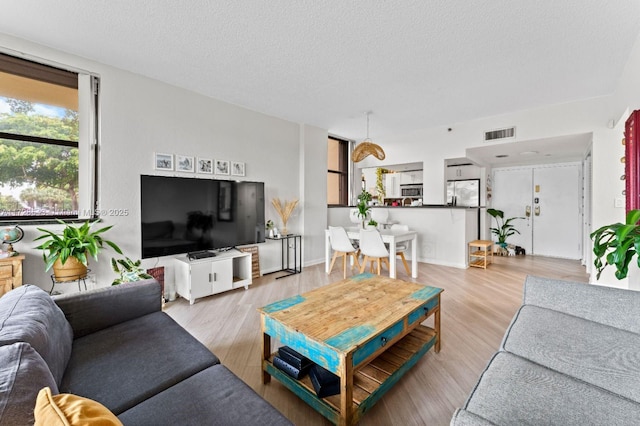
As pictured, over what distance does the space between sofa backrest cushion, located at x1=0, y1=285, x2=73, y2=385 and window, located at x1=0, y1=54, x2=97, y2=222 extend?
160 cm

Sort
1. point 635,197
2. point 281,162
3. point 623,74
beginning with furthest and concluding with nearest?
point 281,162, point 623,74, point 635,197

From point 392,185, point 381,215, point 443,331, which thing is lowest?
point 443,331

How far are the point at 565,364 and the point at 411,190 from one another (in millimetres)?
6102

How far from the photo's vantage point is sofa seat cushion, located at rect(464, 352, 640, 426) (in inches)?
36.4

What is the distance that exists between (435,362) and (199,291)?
249 centimetres

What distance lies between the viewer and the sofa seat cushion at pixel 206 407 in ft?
3.04

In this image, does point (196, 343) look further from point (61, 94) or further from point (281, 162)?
point (281, 162)

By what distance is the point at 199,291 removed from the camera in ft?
10.4

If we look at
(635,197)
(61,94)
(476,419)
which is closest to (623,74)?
(635,197)

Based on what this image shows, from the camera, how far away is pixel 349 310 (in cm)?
174

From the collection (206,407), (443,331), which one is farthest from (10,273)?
(443,331)

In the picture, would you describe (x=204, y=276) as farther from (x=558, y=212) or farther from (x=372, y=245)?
(x=558, y=212)

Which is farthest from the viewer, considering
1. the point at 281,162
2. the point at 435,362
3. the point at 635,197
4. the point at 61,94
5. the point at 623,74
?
the point at 281,162

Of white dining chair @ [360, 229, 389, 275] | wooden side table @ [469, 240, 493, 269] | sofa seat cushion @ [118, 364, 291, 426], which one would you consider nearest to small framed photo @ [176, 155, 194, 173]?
white dining chair @ [360, 229, 389, 275]
